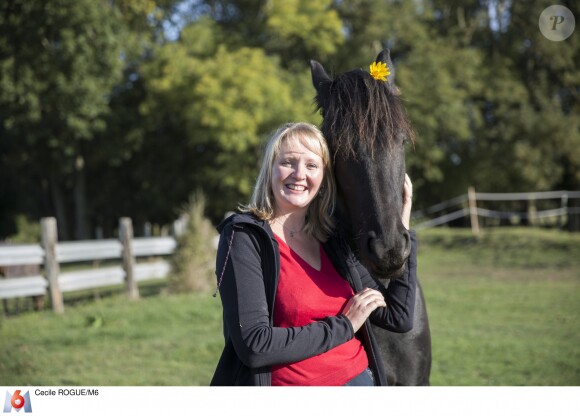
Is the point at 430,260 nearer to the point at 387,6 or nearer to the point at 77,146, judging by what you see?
the point at 387,6

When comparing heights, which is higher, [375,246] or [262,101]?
[262,101]

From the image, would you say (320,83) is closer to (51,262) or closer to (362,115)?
(362,115)

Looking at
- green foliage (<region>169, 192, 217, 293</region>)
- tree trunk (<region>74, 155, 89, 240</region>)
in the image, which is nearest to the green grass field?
green foliage (<region>169, 192, 217, 293</region>)

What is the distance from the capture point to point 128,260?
10500mm

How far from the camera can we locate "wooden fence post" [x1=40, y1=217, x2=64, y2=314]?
9070mm

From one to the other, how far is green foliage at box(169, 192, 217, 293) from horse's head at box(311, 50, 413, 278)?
8.11 meters

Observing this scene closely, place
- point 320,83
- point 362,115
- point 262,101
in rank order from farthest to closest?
point 262,101 → point 320,83 → point 362,115

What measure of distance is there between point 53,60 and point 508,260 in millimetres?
12874

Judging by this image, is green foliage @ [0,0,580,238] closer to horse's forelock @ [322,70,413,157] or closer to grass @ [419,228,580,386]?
grass @ [419,228,580,386]

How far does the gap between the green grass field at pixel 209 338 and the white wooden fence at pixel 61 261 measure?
337 mm

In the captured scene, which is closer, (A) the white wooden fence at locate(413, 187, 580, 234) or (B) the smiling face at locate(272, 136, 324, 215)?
(B) the smiling face at locate(272, 136, 324, 215)

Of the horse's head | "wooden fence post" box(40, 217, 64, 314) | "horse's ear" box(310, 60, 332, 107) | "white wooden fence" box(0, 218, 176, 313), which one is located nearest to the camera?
the horse's head
